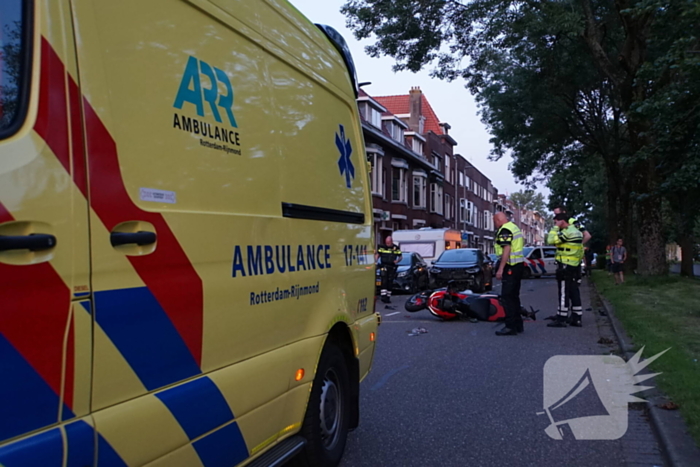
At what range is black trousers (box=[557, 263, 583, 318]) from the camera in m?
11.2

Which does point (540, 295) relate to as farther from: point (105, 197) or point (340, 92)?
point (105, 197)

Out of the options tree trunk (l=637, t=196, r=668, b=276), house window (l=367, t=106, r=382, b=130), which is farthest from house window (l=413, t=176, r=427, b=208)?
tree trunk (l=637, t=196, r=668, b=276)

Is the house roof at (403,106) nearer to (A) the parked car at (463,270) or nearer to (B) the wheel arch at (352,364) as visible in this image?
(A) the parked car at (463,270)

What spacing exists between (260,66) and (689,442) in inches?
150

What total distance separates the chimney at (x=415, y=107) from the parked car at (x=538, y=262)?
1912 centimetres

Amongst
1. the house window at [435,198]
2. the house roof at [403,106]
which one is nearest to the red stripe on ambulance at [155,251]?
the house roof at [403,106]

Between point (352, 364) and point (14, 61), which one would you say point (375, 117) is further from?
point (14, 61)

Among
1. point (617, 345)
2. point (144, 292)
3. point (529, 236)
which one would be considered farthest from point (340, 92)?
point (529, 236)

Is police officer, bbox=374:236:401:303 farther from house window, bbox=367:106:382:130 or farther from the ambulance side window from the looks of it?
house window, bbox=367:106:382:130

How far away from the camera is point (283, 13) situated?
3.90 m

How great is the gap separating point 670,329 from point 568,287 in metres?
1.87

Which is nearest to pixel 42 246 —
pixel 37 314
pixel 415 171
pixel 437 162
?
pixel 37 314

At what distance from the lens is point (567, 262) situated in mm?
11273

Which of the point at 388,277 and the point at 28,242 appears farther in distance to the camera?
the point at 388,277
